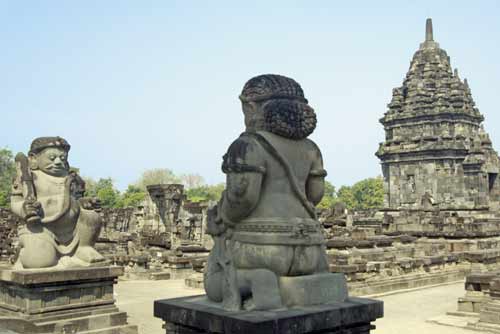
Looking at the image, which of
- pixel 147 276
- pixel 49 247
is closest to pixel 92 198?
pixel 49 247

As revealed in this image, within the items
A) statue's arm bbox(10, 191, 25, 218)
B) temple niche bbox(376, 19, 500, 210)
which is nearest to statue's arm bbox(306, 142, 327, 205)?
statue's arm bbox(10, 191, 25, 218)

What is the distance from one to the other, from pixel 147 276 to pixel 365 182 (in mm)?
73606

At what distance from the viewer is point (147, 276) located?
1494cm

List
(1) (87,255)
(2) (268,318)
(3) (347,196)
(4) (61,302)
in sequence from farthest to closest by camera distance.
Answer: (3) (347,196)
(1) (87,255)
(4) (61,302)
(2) (268,318)

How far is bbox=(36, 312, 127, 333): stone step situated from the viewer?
22.8 ft

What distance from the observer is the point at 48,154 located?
739cm

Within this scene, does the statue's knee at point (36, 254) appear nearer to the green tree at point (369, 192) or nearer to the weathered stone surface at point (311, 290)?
the weathered stone surface at point (311, 290)

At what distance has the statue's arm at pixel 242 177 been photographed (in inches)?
161

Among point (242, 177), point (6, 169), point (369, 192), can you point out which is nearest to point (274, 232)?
point (242, 177)

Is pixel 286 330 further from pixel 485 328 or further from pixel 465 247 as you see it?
pixel 465 247

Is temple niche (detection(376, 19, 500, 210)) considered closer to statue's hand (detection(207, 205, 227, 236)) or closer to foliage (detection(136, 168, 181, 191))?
statue's hand (detection(207, 205, 227, 236))

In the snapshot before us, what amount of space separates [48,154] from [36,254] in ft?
4.17

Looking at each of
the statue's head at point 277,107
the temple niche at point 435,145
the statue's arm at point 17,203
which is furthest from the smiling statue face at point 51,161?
the temple niche at point 435,145

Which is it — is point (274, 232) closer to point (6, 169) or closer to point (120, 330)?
point (120, 330)
